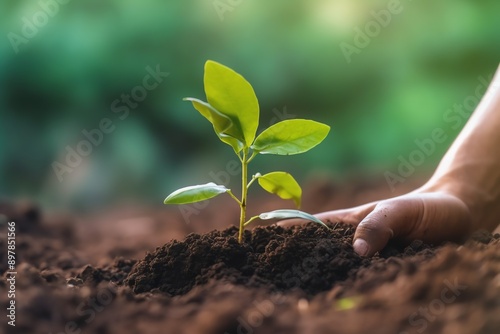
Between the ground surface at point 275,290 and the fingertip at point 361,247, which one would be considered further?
the fingertip at point 361,247

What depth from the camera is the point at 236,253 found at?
2.87ft

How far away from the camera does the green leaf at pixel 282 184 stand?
0.94 m

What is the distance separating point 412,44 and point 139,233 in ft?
5.76

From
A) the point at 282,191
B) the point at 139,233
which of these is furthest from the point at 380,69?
the point at 282,191

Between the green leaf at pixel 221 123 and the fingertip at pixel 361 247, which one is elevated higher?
the green leaf at pixel 221 123

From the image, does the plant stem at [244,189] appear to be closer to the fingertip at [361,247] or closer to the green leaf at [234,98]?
the green leaf at [234,98]

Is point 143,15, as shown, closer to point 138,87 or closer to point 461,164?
point 138,87

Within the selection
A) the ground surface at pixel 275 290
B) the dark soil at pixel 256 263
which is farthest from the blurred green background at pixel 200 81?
the dark soil at pixel 256 263

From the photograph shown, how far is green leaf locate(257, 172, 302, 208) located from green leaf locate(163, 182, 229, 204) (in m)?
0.10

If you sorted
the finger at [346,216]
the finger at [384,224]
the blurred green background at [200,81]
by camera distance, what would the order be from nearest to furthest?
the finger at [384,224], the finger at [346,216], the blurred green background at [200,81]

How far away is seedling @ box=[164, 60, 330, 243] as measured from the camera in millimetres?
854

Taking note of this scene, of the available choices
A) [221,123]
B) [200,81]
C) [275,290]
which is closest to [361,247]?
[275,290]

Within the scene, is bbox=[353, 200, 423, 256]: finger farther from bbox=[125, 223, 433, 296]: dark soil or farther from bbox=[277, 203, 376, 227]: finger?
bbox=[277, 203, 376, 227]: finger

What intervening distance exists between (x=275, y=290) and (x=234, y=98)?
0.98 feet
